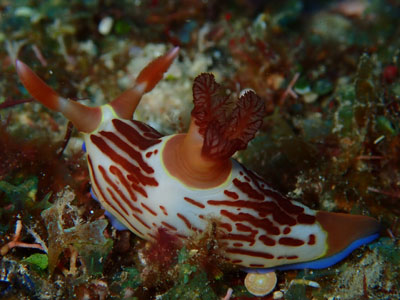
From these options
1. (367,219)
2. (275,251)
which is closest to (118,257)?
(275,251)

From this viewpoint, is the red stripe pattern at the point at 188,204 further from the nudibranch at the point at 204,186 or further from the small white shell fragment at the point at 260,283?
the small white shell fragment at the point at 260,283

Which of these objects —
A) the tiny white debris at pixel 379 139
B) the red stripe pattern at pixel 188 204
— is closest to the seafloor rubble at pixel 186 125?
the tiny white debris at pixel 379 139

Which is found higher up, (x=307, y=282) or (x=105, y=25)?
(x=105, y=25)

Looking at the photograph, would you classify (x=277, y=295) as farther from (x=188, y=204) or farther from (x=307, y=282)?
(x=188, y=204)

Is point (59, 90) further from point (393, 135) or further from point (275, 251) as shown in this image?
point (393, 135)

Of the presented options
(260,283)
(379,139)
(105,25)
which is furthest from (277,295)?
(105,25)
